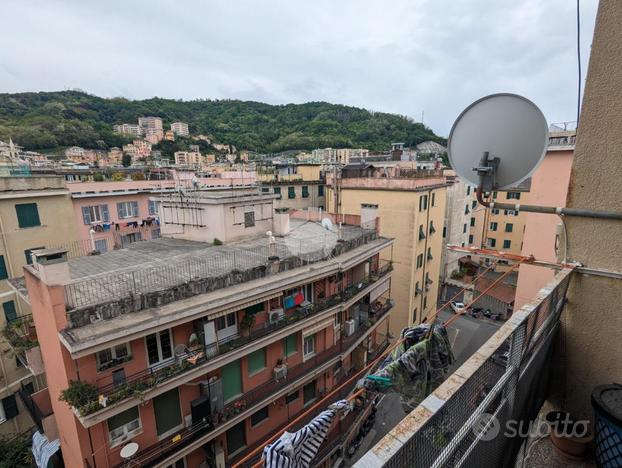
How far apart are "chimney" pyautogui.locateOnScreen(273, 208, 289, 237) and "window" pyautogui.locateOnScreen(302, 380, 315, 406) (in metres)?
8.77

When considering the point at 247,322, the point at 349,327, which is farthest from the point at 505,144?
the point at 349,327

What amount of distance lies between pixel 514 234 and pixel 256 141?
90571 millimetres

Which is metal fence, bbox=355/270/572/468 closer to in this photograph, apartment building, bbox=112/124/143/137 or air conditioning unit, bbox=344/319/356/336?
air conditioning unit, bbox=344/319/356/336

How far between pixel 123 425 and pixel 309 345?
8.64m

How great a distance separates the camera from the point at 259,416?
14.7 meters

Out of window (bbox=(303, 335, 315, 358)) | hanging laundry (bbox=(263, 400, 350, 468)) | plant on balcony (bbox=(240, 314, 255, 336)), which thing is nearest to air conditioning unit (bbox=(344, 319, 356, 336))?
window (bbox=(303, 335, 315, 358))

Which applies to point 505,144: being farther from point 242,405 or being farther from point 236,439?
point 236,439

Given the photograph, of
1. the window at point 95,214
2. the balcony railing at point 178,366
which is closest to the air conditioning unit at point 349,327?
the balcony railing at point 178,366

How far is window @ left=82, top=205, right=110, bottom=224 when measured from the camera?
23672 millimetres

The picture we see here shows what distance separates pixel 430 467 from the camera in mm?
2074

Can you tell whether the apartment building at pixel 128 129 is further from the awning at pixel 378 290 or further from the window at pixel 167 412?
the window at pixel 167 412

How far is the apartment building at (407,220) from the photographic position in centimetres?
2422

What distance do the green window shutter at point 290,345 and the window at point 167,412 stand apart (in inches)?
201

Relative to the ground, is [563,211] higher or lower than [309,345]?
higher
